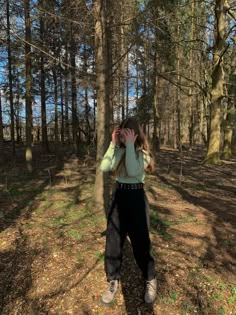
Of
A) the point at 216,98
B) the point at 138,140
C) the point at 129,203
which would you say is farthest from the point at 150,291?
the point at 216,98

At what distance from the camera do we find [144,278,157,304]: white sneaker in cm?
351

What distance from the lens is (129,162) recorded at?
3354mm

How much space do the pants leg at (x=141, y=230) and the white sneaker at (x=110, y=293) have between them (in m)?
0.38

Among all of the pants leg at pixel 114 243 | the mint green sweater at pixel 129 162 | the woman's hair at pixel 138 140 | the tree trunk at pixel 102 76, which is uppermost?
the tree trunk at pixel 102 76

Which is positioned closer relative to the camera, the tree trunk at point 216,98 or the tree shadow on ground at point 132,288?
the tree shadow on ground at point 132,288

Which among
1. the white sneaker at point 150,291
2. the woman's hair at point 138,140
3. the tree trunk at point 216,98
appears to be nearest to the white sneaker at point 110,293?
the white sneaker at point 150,291

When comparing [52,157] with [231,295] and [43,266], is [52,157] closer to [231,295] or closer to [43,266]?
[43,266]

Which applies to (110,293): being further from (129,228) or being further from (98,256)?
(98,256)

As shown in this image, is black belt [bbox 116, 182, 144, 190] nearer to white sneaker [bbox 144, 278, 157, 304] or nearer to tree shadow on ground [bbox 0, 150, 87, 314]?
white sneaker [bbox 144, 278, 157, 304]

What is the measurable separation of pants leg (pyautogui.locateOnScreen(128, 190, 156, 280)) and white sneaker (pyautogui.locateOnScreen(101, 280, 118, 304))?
375 millimetres

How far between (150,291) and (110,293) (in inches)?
18.3

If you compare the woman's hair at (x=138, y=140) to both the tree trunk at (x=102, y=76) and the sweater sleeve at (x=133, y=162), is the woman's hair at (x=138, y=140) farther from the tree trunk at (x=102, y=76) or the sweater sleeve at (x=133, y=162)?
the tree trunk at (x=102, y=76)

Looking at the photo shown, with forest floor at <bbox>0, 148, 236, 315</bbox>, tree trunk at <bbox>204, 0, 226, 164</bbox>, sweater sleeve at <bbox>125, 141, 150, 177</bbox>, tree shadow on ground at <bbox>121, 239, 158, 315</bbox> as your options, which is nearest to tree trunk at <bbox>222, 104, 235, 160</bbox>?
tree trunk at <bbox>204, 0, 226, 164</bbox>

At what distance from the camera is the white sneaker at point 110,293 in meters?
3.56
